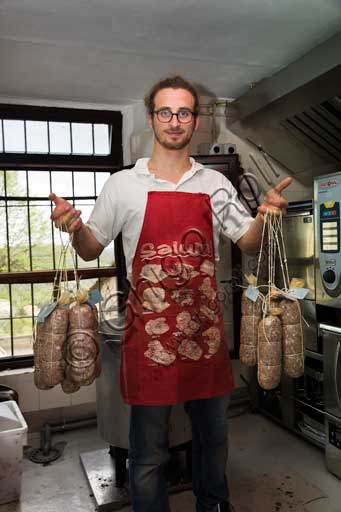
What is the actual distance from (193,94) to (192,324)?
33.7 inches

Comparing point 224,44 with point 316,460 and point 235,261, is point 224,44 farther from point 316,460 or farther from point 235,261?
point 316,460

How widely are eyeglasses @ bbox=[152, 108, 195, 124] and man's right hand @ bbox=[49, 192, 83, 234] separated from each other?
0.47 m

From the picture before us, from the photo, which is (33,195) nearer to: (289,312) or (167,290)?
(167,290)

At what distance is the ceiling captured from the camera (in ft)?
6.86

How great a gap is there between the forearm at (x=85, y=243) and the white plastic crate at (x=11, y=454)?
120cm

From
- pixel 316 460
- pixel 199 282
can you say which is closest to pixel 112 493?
pixel 316 460

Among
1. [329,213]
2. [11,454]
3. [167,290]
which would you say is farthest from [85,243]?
[329,213]

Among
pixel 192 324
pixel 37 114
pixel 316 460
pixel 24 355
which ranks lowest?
pixel 316 460

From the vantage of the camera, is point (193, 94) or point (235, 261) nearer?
point (193, 94)

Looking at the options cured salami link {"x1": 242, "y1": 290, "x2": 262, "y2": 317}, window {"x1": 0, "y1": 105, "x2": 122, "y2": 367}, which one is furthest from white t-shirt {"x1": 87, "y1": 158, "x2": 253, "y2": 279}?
window {"x1": 0, "y1": 105, "x2": 122, "y2": 367}

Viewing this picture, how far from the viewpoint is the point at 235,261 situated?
11.6ft

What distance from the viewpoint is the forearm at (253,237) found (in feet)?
5.56

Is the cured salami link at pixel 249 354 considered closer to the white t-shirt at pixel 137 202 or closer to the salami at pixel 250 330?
the salami at pixel 250 330

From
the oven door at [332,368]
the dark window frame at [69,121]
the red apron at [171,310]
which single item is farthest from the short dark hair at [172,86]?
the dark window frame at [69,121]
